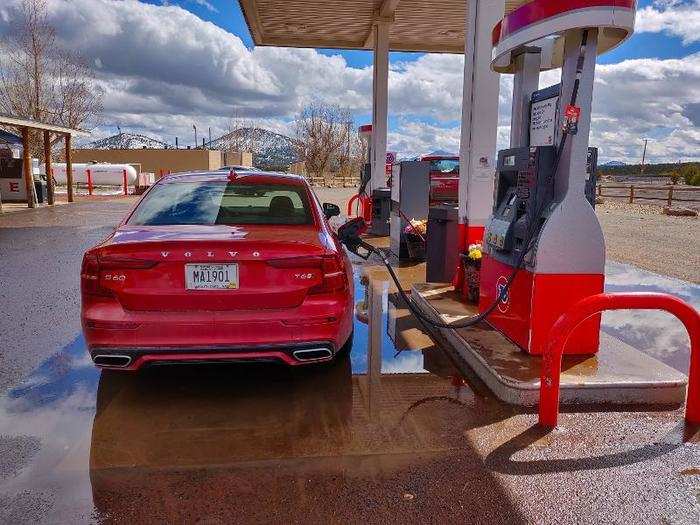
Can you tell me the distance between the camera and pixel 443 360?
462 centimetres

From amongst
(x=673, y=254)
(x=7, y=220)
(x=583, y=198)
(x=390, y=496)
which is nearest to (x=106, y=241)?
(x=390, y=496)

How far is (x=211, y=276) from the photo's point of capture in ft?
11.3

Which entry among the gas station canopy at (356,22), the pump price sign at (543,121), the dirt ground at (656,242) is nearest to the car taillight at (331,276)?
the pump price sign at (543,121)

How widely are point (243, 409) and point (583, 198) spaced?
→ 2.80 m

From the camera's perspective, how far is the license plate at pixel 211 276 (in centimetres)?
343

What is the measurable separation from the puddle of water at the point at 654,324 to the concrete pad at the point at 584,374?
63cm

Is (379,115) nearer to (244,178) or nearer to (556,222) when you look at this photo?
(244,178)

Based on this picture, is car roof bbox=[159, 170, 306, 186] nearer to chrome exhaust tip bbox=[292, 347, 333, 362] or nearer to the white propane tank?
chrome exhaust tip bbox=[292, 347, 333, 362]

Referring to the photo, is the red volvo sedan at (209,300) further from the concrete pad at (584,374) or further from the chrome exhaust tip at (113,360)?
the concrete pad at (584,374)

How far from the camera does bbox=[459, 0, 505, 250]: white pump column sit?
20.4ft

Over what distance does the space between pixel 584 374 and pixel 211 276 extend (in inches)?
103

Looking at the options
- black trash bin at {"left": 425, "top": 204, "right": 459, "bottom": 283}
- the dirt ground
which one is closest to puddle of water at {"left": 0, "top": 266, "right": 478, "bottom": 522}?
black trash bin at {"left": 425, "top": 204, "right": 459, "bottom": 283}

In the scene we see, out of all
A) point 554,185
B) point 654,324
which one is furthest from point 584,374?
point 654,324

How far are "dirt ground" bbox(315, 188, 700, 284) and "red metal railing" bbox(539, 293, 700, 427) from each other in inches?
206
